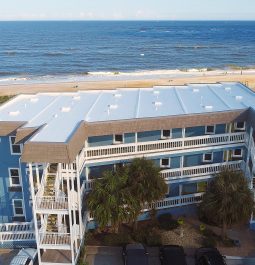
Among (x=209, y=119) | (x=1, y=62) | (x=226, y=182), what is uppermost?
(x=209, y=119)

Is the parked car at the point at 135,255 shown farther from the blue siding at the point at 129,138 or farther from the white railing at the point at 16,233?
the blue siding at the point at 129,138

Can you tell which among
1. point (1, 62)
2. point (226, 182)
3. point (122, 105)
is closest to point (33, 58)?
point (1, 62)

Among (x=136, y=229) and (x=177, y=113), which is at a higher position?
(x=177, y=113)

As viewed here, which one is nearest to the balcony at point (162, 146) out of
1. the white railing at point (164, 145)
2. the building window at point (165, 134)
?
the white railing at point (164, 145)

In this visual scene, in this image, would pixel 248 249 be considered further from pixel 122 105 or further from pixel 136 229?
pixel 122 105

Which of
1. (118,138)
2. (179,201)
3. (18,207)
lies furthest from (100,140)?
(179,201)

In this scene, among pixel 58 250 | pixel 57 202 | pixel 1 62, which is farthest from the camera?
pixel 1 62

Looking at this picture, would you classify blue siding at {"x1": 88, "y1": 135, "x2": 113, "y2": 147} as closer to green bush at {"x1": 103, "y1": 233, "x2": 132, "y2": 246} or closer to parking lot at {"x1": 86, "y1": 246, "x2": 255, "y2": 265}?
green bush at {"x1": 103, "y1": 233, "x2": 132, "y2": 246}
